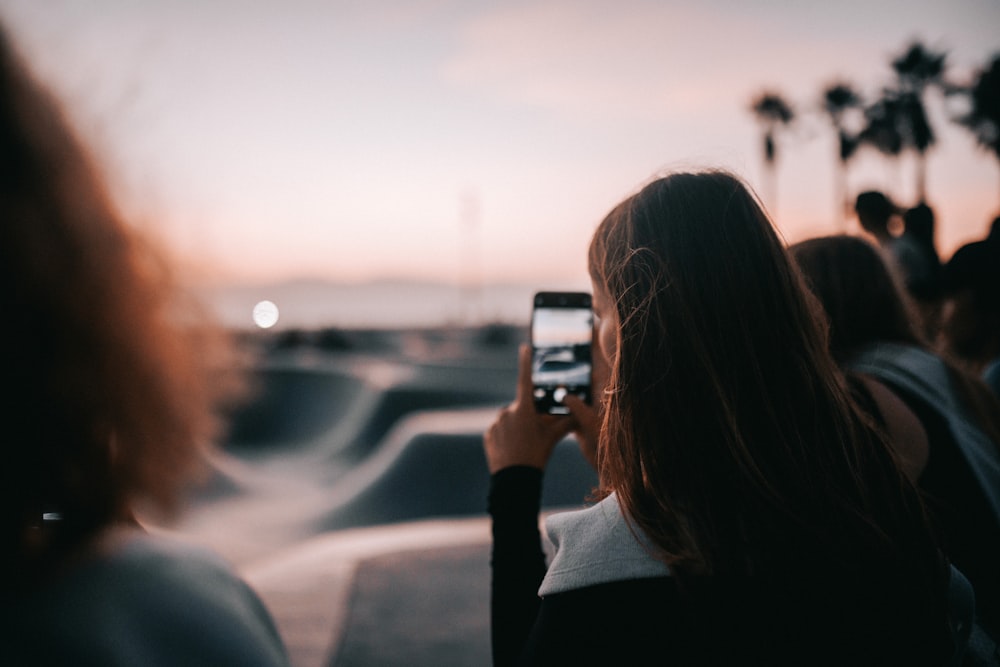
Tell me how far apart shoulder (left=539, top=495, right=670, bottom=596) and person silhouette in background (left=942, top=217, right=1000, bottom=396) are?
2.92m

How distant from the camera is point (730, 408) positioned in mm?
1264

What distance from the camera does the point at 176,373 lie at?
3.35 ft

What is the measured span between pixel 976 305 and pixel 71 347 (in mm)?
4037

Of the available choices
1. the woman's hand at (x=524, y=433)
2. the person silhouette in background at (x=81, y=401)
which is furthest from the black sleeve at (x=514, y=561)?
the person silhouette in background at (x=81, y=401)

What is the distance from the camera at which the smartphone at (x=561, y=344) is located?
245 cm

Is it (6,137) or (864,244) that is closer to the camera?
(6,137)

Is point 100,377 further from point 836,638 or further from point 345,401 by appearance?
point 345,401

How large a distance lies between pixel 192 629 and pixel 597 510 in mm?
744

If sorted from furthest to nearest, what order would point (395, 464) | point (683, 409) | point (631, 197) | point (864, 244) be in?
point (395, 464)
point (864, 244)
point (631, 197)
point (683, 409)

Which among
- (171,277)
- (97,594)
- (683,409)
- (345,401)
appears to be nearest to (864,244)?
(683,409)

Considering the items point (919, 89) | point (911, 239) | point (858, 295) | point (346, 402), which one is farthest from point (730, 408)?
point (919, 89)

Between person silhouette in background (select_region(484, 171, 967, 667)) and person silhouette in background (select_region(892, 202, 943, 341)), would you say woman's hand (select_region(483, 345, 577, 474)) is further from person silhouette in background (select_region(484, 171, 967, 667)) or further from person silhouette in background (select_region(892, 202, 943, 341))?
person silhouette in background (select_region(892, 202, 943, 341))

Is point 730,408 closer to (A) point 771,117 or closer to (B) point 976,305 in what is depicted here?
(B) point 976,305

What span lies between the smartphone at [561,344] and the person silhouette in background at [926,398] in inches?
31.9
